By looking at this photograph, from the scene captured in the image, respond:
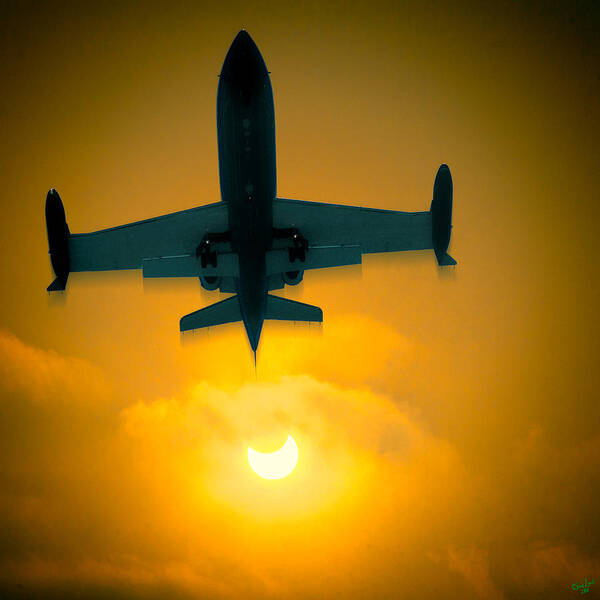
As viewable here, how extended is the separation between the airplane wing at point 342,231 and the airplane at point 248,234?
0.03 metres

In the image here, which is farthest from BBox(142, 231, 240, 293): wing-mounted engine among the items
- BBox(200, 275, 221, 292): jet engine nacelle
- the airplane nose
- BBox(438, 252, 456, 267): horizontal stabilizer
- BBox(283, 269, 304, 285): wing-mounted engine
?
BBox(438, 252, 456, 267): horizontal stabilizer

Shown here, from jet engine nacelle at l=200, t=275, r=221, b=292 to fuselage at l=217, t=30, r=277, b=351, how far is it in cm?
202

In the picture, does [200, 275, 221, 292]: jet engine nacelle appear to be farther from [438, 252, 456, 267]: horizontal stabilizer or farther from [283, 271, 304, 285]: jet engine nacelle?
[438, 252, 456, 267]: horizontal stabilizer

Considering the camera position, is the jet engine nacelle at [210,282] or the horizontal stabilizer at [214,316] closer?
the jet engine nacelle at [210,282]

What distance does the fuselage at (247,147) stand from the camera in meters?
13.5

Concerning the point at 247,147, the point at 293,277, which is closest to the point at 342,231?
the point at 293,277

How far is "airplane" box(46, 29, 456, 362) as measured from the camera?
13.8 meters

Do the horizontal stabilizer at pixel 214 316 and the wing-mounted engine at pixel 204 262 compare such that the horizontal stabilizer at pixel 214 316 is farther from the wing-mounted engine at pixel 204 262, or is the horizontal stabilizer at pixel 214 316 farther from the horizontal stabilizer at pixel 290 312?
the wing-mounted engine at pixel 204 262

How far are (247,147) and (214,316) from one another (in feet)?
17.7

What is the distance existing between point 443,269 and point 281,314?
4601 millimetres

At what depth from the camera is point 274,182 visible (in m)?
14.6

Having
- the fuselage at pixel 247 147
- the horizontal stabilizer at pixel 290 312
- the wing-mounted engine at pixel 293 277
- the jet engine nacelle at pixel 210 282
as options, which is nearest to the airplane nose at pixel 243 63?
the fuselage at pixel 247 147

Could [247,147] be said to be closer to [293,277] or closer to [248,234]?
[248,234]

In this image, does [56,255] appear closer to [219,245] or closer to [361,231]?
[219,245]
